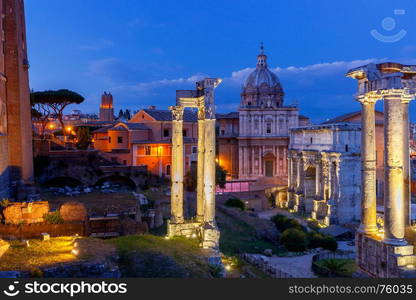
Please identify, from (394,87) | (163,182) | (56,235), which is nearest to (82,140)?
(163,182)

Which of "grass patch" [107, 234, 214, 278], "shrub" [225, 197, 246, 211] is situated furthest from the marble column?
"grass patch" [107, 234, 214, 278]

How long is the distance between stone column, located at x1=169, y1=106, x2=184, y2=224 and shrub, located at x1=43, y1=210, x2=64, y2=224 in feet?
13.5

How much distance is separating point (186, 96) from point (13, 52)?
11.7m

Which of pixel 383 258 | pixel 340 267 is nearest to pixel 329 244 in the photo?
pixel 340 267

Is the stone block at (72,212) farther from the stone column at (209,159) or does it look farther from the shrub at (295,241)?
the shrub at (295,241)

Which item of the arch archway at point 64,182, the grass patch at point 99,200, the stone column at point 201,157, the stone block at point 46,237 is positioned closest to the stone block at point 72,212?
the stone block at point 46,237

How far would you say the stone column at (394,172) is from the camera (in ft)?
36.1

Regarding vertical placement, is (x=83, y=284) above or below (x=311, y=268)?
above

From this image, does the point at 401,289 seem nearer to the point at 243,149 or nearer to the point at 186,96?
the point at 186,96

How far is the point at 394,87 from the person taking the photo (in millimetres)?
11070

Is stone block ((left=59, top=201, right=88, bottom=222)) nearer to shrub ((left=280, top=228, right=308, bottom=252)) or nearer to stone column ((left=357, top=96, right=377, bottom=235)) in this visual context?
stone column ((left=357, top=96, right=377, bottom=235))

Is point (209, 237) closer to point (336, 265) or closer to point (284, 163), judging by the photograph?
point (336, 265)

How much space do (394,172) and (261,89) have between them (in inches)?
1377

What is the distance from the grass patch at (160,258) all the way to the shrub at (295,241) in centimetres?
783
